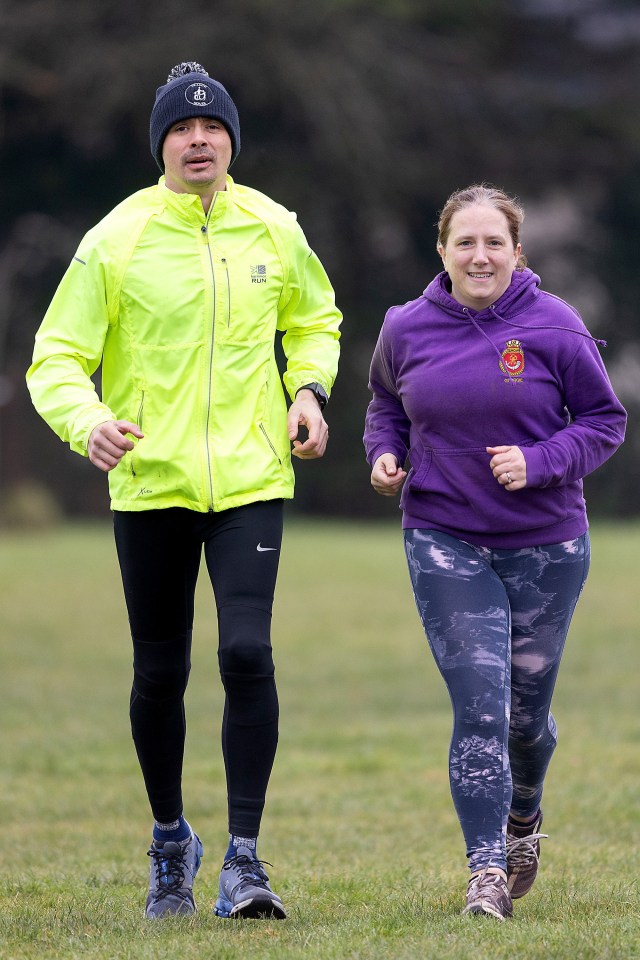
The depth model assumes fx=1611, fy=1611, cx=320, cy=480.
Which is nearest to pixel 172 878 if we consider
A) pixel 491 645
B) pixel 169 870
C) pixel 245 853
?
pixel 169 870

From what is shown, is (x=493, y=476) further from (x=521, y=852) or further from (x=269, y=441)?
(x=521, y=852)

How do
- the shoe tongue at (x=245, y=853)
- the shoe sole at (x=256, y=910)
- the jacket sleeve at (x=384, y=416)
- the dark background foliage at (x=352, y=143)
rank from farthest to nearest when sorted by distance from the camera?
the dark background foliage at (x=352, y=143), the jacket sleeve at (x=384, y=416), the shoe tongue at (x=245, y=853), the shoe sole at (x=256, y=910)

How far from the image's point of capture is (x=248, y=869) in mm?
4395

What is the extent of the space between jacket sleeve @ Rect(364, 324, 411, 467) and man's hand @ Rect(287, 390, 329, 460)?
0.51 ft

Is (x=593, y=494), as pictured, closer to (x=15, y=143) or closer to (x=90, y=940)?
(x=15, y=143)

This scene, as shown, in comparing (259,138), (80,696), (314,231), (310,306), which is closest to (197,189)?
(310,306)

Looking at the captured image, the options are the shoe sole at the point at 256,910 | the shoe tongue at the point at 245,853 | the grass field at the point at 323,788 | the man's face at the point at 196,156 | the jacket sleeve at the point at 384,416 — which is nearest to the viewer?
the grass field at the point at 323,788

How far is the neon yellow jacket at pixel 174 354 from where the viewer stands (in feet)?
14.9

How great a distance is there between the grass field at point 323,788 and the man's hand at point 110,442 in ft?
4.16

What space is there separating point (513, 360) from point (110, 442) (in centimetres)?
114

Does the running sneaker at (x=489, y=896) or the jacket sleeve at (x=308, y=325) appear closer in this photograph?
the running sneaker at (x=489, y=896)

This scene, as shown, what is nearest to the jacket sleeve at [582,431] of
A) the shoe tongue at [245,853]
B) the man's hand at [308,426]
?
the man's hand at [308,426]

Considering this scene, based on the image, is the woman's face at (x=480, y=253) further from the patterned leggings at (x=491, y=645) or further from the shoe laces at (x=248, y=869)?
the shoe laces at (x=248, y=869)

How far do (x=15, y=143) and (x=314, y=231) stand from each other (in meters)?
5.79
